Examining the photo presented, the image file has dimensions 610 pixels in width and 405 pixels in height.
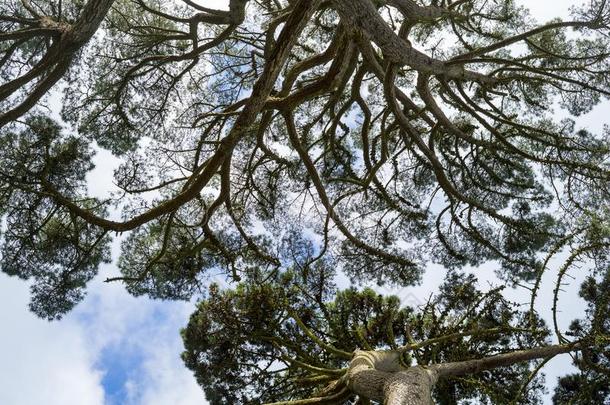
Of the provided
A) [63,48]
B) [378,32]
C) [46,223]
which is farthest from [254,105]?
[46,223]

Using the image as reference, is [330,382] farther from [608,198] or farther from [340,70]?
[608,198]

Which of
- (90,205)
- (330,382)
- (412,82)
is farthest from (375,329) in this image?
(412,82)

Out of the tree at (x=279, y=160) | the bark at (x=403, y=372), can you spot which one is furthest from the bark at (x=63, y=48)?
the bark at (x=403, y=372)

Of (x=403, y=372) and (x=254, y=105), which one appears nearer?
(x=403, y=372)

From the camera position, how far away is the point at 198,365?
654cm

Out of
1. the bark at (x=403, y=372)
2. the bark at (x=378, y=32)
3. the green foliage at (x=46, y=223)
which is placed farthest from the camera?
the green foliage at (x=46, y=223)

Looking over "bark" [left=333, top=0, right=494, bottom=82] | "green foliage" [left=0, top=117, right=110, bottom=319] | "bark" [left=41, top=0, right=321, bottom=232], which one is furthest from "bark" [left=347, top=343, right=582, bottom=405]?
"green foliage" [left=0, top=117, right=110, bottom=319]

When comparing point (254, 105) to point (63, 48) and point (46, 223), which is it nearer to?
point (63, 48)

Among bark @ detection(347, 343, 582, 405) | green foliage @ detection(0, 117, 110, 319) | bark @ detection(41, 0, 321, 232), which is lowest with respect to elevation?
bark @ detection(347, 343, 582, 405)

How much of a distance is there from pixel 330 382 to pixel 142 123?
4.51 m

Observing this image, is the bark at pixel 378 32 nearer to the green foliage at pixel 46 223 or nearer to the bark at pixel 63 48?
the bark at pixel 63 48

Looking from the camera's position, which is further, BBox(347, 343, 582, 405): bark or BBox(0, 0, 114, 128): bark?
BBox(0, 0, 114, 128): bark

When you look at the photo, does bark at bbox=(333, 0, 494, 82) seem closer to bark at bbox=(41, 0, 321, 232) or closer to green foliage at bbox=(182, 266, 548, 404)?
bark at bbox=(41, 0, 321, 232)

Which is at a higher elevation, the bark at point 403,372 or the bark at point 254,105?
the bark at point 254,105
